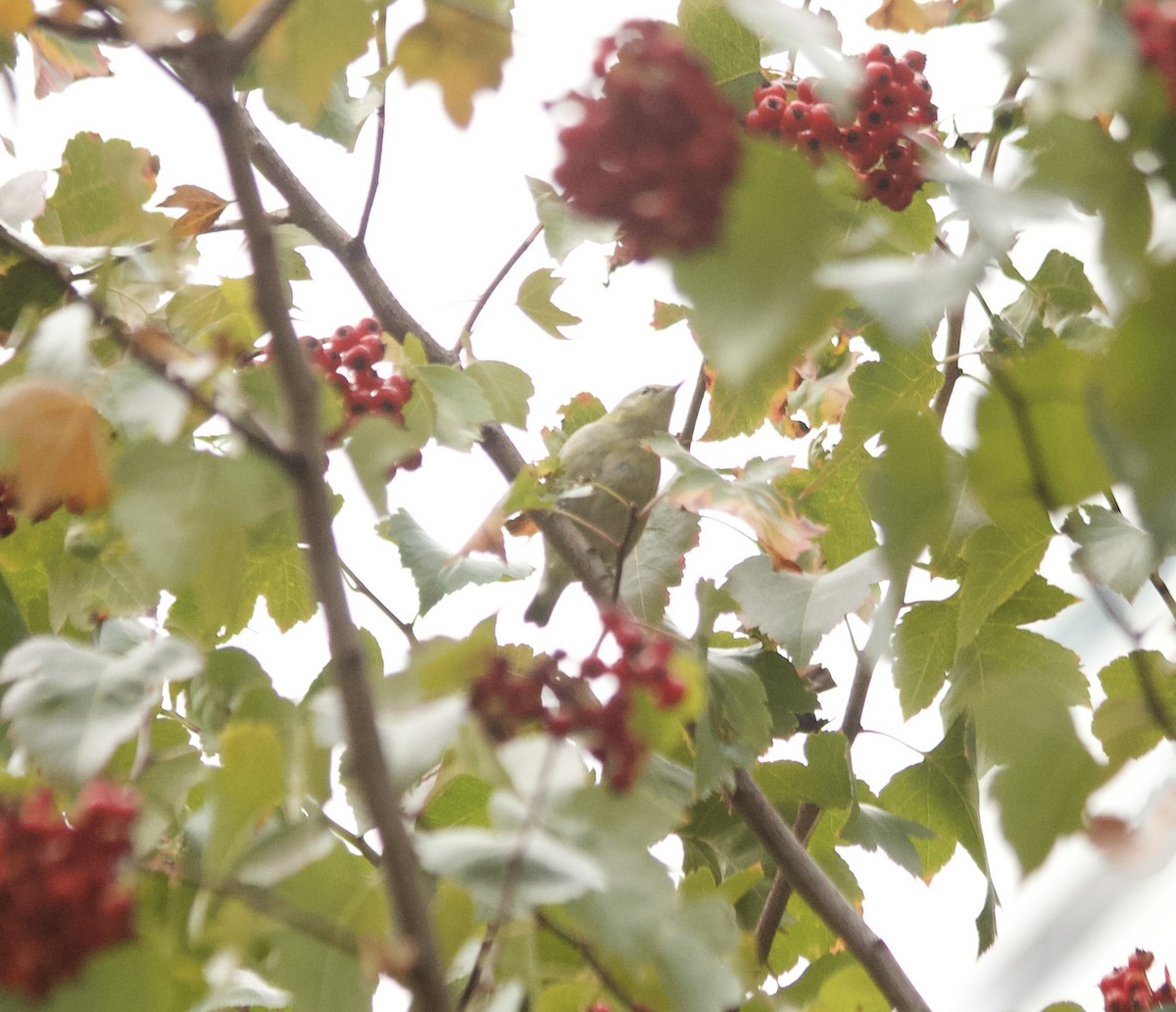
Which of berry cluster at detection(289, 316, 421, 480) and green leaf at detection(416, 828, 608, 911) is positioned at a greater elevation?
berry cluster at detection(289, 316, 421, 480)

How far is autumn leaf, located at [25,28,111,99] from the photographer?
4.84ft

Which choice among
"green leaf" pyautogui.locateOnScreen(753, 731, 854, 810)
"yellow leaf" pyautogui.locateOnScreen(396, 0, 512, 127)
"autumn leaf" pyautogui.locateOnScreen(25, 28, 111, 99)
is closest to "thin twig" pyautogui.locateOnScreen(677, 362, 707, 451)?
"green leaf" pyautogui.locateOnScreen(753, 731, 854, 810)

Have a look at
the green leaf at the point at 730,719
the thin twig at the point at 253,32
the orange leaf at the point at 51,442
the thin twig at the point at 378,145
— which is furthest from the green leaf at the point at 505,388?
the thin twig at the point at 253,32

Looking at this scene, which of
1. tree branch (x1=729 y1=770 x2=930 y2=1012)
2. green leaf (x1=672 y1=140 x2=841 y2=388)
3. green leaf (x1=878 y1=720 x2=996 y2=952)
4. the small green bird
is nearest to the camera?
green leaf (x1=672 y1=140 x2=841 y2=388)

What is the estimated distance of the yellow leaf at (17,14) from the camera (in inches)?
24.5

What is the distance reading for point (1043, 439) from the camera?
55 cm

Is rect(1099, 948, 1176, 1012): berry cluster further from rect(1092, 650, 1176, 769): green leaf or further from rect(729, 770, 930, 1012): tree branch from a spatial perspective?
rect(1092, 650, 1176, 769): green leaf

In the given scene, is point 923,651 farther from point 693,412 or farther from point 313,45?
point 313,45

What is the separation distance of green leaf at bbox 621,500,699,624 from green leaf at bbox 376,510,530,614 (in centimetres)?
24

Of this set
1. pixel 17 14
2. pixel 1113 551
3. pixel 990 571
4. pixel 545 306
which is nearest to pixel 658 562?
pixel 545 306

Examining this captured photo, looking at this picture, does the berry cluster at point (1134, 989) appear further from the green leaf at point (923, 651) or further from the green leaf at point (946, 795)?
the green leaf at point (923, 651)

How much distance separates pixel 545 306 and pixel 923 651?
60cm

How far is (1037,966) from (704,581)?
19.8 inches

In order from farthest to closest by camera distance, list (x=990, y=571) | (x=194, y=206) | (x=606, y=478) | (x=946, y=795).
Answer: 1. (x=606, y=478)
2. (x=946, y=795)
3. (x=194, y=206)
4. (x=990, y=571)
